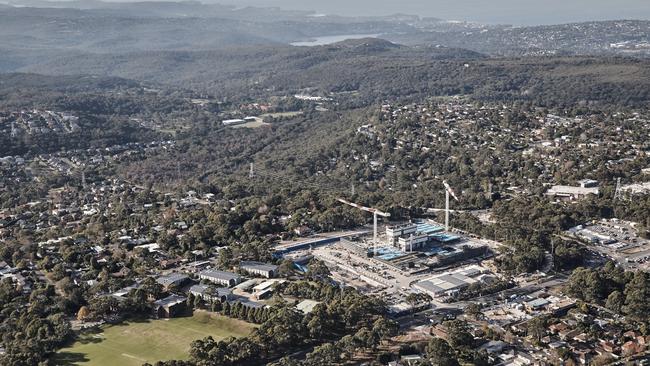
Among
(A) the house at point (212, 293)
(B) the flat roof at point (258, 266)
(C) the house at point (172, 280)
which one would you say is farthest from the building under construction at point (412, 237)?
(C) the house at point (172, 280)

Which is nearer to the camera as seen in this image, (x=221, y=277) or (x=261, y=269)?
(x=221, y=277)

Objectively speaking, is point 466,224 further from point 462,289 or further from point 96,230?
point 96,230

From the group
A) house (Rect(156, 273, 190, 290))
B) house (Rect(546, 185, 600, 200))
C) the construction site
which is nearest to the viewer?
the construction site

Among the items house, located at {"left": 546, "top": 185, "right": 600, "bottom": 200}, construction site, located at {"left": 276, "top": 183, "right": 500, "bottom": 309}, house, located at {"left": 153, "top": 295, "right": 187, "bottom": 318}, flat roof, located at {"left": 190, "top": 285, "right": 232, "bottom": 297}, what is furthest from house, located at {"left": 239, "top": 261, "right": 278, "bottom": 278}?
house, located at {"left": 546, "top": 185, "right": 600, "bottom": 200}

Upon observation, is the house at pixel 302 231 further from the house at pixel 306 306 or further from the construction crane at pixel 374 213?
the house at pixel 306 306

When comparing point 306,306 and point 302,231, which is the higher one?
point 306,306

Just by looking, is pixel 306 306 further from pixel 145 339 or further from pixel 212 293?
pixel 145 339

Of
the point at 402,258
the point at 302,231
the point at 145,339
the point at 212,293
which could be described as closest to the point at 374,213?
the point at 402,258

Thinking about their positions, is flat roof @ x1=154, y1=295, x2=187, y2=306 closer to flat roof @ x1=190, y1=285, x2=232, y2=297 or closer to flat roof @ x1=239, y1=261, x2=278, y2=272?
flat roof @ x1=190, y1=285, x2=232, y2=297
